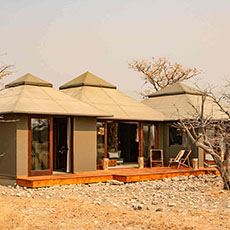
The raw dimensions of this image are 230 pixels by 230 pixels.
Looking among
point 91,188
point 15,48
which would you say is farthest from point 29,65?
point 91,188

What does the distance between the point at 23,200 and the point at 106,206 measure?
195 centimetres

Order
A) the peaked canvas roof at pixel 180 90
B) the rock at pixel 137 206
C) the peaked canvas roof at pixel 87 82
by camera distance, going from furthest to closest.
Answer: the peaked canvas roof at pixel 180 90 → the peaked canvas roof at pixel 87 82 → the rock at pixel 137 206

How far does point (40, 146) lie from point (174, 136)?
6.13 metres

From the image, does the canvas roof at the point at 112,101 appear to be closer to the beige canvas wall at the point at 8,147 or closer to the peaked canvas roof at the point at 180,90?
the peaked canvas roof at the point at 180,90

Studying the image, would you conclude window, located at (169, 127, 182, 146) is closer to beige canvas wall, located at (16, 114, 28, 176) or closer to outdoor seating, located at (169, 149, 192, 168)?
outdoor seating, located at (169, 149, 192, 168)

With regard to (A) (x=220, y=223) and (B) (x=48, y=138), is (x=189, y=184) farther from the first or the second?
(A) (x=220, y=223)

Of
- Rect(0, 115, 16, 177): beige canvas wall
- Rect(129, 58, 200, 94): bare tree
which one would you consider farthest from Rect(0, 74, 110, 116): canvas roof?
Rect(129, 58, 200, 94): bare tree

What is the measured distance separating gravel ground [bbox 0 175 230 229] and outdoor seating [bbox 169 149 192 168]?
9.94 feet

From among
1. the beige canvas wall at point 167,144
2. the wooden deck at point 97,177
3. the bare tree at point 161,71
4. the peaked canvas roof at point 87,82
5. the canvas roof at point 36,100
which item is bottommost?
the wooden deck at point 97,177

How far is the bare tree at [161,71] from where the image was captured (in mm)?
36500

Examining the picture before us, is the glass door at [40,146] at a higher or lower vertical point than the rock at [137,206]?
higher

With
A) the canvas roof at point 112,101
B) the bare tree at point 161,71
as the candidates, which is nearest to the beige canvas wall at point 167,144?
the canvas roof at point 112,101

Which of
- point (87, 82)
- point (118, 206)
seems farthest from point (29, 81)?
point (118, 206)

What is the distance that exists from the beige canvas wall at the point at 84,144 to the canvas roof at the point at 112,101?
1.42 metres
